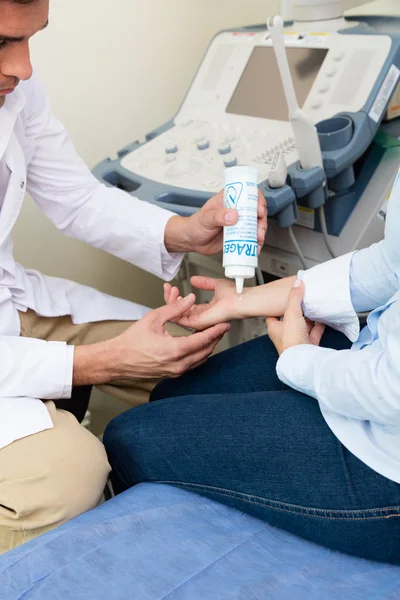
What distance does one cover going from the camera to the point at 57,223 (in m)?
1.38

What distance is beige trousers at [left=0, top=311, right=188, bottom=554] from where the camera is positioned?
3.00 feet

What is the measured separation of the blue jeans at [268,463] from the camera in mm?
765

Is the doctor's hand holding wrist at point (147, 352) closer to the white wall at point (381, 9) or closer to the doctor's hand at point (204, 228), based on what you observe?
the doctor's hand at point (204, 228)

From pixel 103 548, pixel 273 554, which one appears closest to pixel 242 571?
pixel 273 554

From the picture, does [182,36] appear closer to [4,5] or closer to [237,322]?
[237,322]

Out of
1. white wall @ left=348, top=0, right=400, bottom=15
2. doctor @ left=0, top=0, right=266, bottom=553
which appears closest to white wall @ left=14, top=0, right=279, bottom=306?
white wall @ left=348, top=0, right=400, bottom=15

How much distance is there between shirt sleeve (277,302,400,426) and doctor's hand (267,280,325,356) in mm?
96

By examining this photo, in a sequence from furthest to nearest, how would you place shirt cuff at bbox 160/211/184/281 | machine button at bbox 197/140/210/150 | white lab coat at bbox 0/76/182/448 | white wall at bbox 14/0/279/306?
white wall at bbox 14/0/279/306 < machine button at bbox 197/140/210/150 < shirt cuff at bbox 160/211/184/281 < white lab coat at bbox 0/76/182/448

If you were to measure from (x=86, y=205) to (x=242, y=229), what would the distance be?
1.50 ft

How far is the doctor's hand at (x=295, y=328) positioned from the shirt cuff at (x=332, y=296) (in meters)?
0.02

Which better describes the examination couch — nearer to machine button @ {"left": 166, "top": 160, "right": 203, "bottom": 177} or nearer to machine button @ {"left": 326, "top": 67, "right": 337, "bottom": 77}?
machine button @ {"left": 166, "top": 160, "right": 203, "bottom": 177}

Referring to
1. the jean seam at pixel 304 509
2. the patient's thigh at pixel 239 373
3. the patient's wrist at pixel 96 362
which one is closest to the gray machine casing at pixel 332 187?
the patient's thigh at pixel 239 373

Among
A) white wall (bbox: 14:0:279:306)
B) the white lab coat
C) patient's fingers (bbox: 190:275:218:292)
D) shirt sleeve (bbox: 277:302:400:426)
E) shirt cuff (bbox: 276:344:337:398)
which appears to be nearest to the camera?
shirt sleeve (bbox: 277:302:400:426)

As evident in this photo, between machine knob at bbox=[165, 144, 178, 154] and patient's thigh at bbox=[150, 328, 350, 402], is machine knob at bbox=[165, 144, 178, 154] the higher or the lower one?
the higher one
